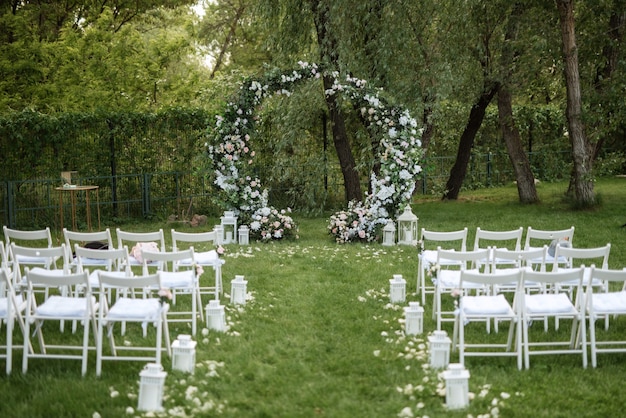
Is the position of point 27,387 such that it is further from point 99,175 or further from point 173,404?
point 99,175

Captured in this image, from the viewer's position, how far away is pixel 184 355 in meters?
6.11

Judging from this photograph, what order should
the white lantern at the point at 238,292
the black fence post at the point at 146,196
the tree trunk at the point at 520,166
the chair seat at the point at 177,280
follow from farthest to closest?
1. the tree trunk at the point at 520,166
2. the black fence post at the point at 146,196
3. the white lantern at the point at 238,292
4. the chair seat at the point at 177,280

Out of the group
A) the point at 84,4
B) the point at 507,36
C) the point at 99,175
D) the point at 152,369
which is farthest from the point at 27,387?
the point at 84,4

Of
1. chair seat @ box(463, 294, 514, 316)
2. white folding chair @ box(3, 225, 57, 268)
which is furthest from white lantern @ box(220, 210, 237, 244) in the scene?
chair seat @ box(463, 294, 514, 316)

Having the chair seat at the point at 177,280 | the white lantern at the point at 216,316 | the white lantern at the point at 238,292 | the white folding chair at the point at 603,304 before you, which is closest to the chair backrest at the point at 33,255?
the chair seat at the point at 177,280

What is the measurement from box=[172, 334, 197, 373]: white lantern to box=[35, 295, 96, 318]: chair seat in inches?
30.9

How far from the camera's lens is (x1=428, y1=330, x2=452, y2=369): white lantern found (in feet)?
20.3

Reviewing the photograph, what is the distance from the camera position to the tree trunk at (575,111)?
15219 mm

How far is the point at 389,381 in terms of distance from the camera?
19.7ft

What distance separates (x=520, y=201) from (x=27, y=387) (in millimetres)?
13402

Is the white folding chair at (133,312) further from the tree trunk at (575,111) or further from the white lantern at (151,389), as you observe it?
the tree trunk at (575,111)

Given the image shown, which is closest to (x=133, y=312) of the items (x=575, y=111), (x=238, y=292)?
(x=238, y=292)

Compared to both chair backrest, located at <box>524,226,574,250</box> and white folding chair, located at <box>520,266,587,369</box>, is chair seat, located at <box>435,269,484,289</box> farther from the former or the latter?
chair backrest, located at <box>524,226,574,250</box>

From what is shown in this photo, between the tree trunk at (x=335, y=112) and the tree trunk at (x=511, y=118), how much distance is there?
3585 millimetres
